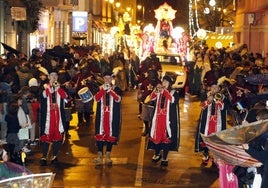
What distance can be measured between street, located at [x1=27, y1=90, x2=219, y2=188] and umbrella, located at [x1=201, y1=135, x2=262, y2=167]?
4.55 metres

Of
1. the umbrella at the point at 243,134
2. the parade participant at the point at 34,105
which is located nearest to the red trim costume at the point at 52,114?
the parade participant at the point at 34,105

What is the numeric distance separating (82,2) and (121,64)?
2264 centimetres

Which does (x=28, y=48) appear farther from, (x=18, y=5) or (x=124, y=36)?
(x=124, y=36)

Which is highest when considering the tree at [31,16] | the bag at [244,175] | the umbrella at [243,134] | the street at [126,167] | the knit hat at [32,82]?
the tree at [31,16]

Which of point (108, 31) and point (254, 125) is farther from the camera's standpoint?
point (108, 31)

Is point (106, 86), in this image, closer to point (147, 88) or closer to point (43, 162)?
point (43, 162)

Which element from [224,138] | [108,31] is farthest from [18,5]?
[108,31]

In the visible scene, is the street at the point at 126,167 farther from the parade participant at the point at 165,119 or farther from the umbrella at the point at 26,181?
the umbrella at the point at 26,181

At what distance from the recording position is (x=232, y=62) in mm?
26578

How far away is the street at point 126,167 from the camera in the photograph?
13141 millimetres

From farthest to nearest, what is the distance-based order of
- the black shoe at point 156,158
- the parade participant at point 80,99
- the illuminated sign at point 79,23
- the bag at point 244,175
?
the illuminated sign at point 79,23
the parade participant at point 80,99
the black shoe at point 156,158
the bag at point 244,175

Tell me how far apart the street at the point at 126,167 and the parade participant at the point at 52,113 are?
562 mm

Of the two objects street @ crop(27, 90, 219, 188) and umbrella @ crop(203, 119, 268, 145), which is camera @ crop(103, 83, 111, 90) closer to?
street @ crop(27, 90, 219, 188)

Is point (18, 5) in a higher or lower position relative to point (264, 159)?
higher
